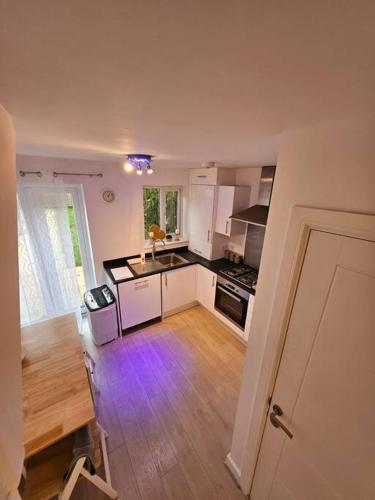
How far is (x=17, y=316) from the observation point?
609 mm

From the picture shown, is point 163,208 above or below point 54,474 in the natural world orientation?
above

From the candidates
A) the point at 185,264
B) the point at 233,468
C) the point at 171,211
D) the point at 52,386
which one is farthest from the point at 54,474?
the point at 171,211

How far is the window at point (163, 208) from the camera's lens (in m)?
3.06

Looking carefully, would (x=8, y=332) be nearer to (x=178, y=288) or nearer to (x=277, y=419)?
(x=277, y=419)

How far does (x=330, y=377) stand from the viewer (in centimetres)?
86

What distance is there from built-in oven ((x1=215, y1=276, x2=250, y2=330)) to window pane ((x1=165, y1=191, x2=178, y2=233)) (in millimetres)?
1194

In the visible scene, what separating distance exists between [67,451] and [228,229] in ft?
8.25

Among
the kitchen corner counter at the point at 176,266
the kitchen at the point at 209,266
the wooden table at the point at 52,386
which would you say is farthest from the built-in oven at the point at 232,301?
the wooden table at the point at 52,386

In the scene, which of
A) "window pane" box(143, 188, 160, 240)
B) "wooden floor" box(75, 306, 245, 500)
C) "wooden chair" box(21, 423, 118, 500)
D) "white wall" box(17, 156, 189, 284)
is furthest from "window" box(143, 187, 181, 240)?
"wooden chair" box(21, 423, 118, 500)

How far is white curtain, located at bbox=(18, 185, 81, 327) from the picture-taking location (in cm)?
216

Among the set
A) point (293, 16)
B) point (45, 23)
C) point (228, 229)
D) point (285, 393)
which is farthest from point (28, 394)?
point (228, 229)

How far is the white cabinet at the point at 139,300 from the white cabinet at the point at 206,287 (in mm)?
656

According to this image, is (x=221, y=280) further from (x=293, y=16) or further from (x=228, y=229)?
(x=293, y=16)

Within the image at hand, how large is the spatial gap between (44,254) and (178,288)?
172 cm
